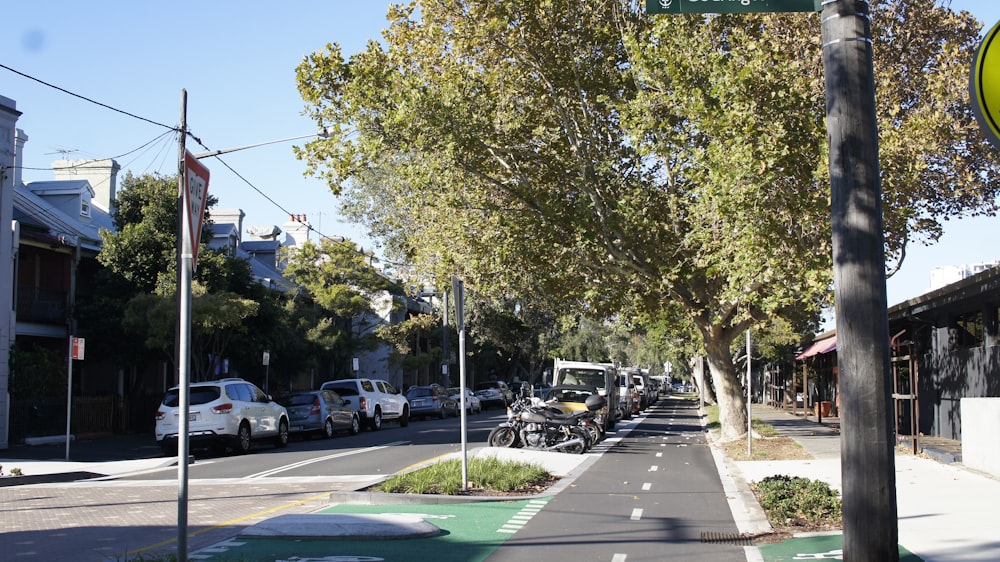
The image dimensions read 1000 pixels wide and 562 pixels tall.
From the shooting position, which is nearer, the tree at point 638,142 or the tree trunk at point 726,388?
the tree at point 638,142

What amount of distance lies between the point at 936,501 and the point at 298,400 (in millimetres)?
19816

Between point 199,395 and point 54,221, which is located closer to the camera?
point 199,395

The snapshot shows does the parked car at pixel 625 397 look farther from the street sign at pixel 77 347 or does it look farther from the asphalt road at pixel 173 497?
the street sign at pixel 77 347

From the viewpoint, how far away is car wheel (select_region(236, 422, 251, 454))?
22562 mm

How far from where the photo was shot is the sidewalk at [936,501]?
8.90 metres

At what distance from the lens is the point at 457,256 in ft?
75.7

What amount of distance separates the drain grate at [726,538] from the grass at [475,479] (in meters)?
3.85

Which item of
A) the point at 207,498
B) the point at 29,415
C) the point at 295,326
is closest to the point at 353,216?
the point at 295,326

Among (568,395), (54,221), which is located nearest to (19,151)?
(54,221)

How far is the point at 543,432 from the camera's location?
818 inches

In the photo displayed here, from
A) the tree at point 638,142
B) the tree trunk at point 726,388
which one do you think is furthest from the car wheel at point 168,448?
the tree trunk at point 726,388

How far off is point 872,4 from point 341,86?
11628 millimetres

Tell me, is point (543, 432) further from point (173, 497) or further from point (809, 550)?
point (809, 550)

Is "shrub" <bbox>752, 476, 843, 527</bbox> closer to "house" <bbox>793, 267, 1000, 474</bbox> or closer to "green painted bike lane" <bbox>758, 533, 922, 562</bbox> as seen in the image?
"green painted bike lane" <bbox>758, 533, 922, 562</bbox>
